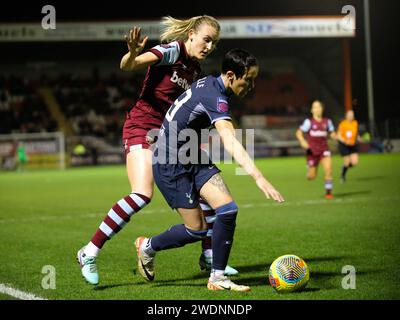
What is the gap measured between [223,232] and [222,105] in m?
1.04

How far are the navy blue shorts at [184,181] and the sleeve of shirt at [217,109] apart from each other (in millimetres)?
555

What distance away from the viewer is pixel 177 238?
5492 millimetres

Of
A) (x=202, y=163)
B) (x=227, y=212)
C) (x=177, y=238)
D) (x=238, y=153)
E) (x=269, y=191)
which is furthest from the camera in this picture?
(x=177, y=238)

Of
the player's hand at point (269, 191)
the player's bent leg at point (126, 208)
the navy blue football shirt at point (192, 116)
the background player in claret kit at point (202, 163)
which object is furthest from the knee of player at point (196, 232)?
the player's hand at point (269, 191)

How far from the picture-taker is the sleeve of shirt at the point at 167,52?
5.50 metres

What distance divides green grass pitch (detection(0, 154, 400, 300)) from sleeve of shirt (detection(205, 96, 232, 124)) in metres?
1.38

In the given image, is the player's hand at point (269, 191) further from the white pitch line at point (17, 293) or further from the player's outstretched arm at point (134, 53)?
the white pitch line at point (17, 293)

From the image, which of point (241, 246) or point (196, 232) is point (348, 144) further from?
point (196, 232)

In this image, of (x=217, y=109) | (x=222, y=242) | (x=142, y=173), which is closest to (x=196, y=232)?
(x=222, y=242)

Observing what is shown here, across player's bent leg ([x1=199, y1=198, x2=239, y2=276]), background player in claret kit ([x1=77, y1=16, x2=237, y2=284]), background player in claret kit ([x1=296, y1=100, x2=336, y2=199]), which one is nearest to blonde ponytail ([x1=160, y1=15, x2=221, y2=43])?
background player in claret kit ([x1=77, y1=16, x2=237, y2=284])

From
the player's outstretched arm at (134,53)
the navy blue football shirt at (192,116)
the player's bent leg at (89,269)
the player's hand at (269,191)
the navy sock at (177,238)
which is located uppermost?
the player's outstretched arm at (134,53)

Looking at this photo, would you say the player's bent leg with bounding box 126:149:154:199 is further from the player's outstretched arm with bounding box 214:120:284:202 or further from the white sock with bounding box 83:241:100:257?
the player's outstretched arm with bounding box 214:120:284:202

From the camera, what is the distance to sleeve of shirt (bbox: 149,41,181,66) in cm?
550
